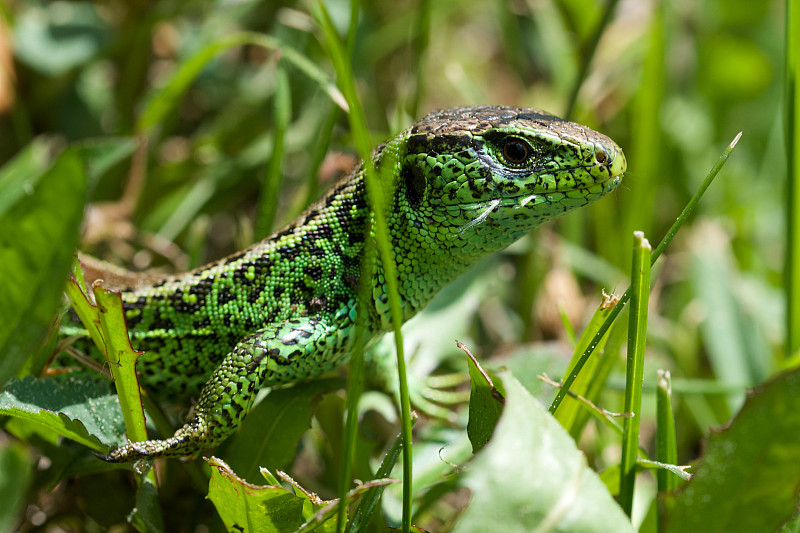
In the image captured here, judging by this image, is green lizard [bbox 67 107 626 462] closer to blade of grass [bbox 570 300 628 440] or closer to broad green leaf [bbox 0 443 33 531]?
blade of grass [bbox 570 300 628 440]

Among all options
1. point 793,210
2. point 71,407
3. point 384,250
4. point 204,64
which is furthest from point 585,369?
point 204,64

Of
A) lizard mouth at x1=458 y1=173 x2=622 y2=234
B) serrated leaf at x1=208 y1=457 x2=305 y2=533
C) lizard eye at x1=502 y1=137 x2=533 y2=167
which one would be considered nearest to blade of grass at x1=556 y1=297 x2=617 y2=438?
lizard mouth at x1=458 y1=173 x2=622 y2=234

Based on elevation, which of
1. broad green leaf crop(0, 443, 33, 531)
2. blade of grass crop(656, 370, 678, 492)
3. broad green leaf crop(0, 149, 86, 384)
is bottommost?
blade of grass crop(656, 370, 678, 492)

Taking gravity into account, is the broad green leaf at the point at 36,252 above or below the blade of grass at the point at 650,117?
above

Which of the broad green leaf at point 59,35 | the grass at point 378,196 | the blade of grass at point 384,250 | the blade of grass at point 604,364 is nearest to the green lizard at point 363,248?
the grass at point 378,196

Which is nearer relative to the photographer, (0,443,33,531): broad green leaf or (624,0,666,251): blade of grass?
(0,443,33,531): broad green leaf

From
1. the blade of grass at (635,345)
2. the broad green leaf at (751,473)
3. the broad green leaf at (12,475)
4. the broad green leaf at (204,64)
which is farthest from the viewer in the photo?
the broad green leaf at (204,64)

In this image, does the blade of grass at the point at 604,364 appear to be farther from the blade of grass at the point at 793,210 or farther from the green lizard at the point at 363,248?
the blade of grass at the point at 793,210
